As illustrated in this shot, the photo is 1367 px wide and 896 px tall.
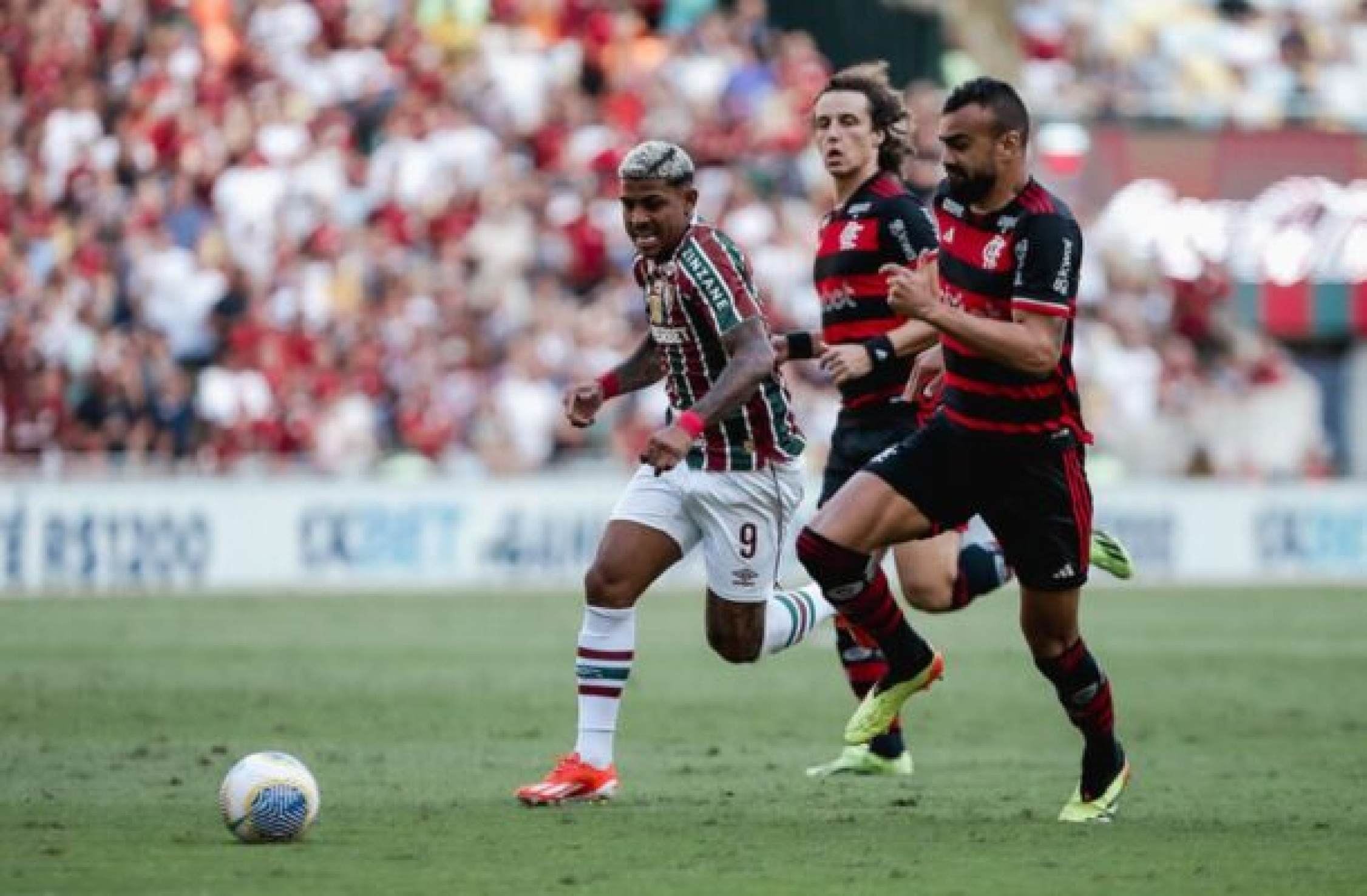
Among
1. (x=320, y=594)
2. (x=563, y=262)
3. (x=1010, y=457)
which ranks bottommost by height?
(x=320, y=594)

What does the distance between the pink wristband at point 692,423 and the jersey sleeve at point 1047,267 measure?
126 centimetres

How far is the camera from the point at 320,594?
2417cm

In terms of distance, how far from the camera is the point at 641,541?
34.0 ft

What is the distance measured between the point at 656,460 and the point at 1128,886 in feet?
8.10

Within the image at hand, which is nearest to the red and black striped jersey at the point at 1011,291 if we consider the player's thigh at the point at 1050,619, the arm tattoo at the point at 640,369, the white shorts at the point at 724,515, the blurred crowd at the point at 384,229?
the player's thigh at the point at 1050,619

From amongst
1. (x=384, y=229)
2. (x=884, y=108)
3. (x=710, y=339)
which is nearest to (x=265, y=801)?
(x=710, y=339)

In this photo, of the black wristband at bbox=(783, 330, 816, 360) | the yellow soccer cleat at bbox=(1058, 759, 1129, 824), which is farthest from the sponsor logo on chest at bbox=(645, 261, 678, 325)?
the yellow soccer cleat at bbox=(1058, 759, 1129, 824)

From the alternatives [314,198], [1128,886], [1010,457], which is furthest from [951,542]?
[314,198]

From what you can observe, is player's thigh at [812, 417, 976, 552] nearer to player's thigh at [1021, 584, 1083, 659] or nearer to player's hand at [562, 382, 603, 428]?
player's thigh at [1021, 584, 1083, 659]

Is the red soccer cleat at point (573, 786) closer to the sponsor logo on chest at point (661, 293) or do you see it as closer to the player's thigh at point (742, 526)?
the player's thigh at point (742, 526)

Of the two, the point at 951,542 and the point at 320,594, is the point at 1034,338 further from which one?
the point at 320,594

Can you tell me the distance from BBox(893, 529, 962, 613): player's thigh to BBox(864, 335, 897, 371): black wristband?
143 centimetres

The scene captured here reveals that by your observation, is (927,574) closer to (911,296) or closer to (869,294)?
(869,294)

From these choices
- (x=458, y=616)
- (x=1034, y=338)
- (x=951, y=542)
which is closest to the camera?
(x=1034, y=338)
